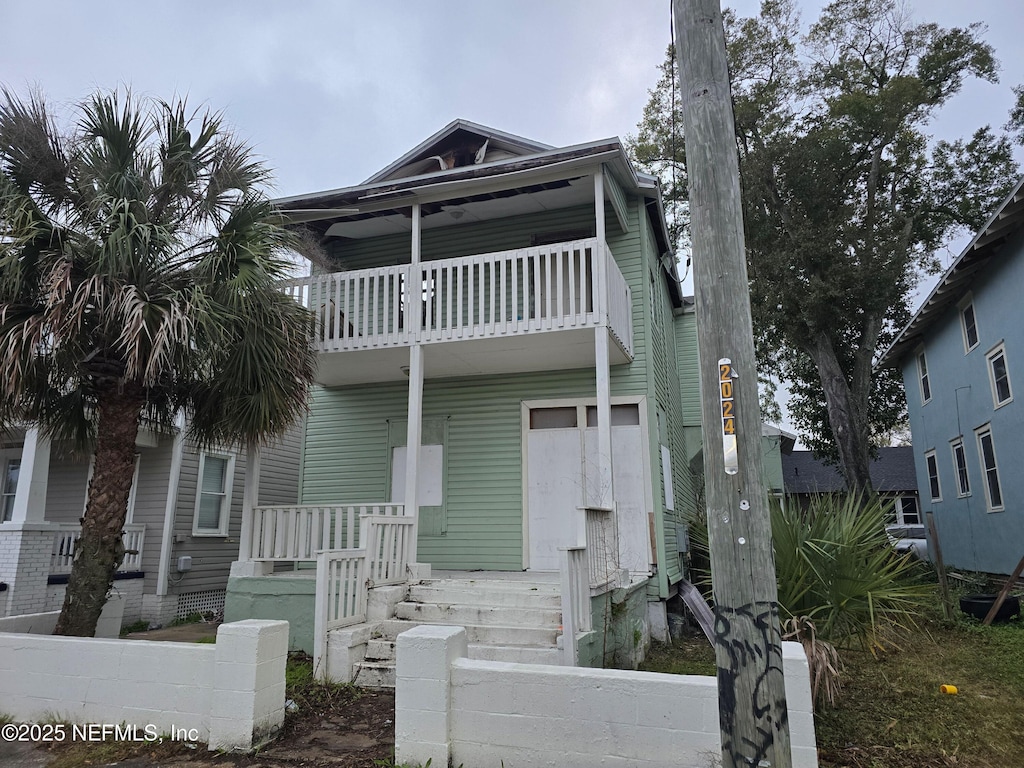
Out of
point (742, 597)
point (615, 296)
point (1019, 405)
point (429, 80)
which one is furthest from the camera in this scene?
point (1019, 405)

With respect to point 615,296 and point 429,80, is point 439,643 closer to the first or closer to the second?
point 615,296

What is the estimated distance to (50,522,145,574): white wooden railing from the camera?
36.1 ft

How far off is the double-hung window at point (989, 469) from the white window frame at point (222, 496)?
16346 millimetres

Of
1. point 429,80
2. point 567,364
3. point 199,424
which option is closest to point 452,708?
point 199,424

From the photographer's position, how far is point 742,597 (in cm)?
278

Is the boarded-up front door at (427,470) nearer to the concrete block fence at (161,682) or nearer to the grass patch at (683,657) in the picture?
the grass patch at (683,657)

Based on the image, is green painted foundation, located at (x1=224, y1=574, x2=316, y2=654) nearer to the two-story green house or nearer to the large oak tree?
the two-story green house

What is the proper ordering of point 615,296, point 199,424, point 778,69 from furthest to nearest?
point 778,69 → point 615,296 → point 199,424

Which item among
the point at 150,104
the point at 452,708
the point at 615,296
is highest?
the point at 150,104

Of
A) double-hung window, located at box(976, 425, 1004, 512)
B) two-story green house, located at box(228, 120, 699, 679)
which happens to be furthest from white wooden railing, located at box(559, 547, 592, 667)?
double-hung window, located at box(976, 425, 1004, 512)

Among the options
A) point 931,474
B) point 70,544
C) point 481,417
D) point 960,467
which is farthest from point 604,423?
point 931,474

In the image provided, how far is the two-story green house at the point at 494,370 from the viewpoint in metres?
9.00

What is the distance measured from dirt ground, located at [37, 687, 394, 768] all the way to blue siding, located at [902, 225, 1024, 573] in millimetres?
13070

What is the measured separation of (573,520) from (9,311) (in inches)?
294
